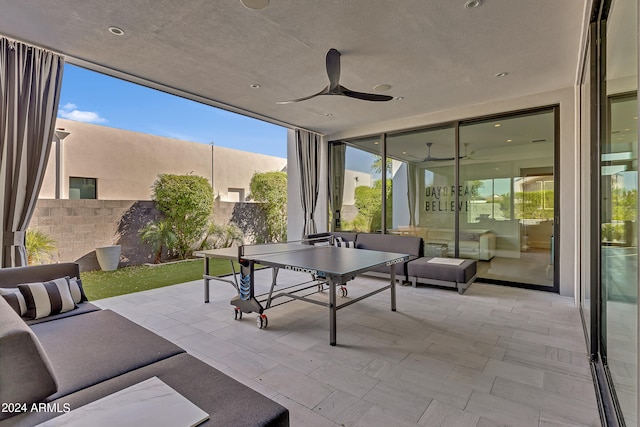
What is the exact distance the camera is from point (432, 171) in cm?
559

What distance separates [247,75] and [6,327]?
11.2ft

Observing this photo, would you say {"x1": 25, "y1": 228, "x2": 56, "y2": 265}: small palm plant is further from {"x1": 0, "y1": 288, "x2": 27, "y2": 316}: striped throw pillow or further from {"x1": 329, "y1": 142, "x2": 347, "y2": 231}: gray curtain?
{"x1": 329, "y1": 142, "x2": 347, "y2": 231}: gray curtain

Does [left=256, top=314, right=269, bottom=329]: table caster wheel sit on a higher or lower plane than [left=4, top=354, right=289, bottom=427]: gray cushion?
lower

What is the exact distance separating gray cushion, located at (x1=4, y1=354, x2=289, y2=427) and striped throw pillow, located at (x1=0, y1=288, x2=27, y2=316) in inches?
56.0

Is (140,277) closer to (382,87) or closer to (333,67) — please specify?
(333,67)

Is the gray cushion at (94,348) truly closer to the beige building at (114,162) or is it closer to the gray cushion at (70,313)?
the gray cushion at (70,313)

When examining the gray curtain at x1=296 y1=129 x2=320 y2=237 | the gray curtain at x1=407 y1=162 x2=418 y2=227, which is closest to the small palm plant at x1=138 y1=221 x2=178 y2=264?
the gray curtain at x1=296 y1=129 x2=320 y2=237

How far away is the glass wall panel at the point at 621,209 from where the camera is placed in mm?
1436

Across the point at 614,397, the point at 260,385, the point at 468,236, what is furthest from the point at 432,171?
the point at 260,385

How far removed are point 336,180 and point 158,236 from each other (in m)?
4.30

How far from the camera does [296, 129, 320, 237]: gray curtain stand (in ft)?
21.7

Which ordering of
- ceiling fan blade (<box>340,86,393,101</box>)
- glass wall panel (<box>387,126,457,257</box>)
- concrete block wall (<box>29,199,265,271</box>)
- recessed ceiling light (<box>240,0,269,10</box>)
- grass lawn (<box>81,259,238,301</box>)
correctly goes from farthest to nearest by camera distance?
concrete block wall (<box>29,199,265,271</box>) < glass wall panel (<box>387,126,457,257</box>) < grass lawn (<box>81,259,238,301</box>) < ceiling fan blade (<box>340,86,393,101</box>) < recessed ceiling light (<box>240,0,269,10</box>)

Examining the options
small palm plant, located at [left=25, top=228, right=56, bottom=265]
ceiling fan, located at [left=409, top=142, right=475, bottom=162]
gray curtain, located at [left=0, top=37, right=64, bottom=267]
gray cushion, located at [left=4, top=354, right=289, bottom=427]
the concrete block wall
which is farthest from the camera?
the concrete block wall

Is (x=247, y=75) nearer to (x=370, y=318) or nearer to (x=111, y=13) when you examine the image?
(x=111, y=13)
